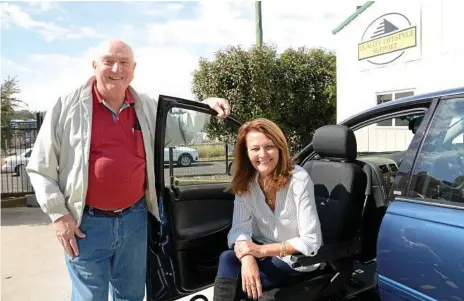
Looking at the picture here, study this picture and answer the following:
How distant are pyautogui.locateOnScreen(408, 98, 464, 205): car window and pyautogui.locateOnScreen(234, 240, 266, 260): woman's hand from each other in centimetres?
83

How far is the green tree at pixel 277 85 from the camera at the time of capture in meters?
11.8

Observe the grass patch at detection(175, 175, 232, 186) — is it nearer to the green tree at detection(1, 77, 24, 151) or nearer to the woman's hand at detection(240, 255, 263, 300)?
the woman's hand at detection(240, 255, 263, 300)

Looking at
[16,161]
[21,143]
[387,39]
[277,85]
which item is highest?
[387,39]

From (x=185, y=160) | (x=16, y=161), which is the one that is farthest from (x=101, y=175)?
(x=16, y=161)

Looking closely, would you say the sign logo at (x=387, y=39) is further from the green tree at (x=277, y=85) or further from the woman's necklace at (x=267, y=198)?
the woman's necklace at (x=267, y=198)

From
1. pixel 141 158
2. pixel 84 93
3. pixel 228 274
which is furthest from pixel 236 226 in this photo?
pixel 84 93

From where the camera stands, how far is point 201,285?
282cm

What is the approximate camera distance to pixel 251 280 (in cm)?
220

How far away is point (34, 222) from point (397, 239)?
660cm

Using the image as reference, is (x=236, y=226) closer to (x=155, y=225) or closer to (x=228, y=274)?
(x=228, y=274)

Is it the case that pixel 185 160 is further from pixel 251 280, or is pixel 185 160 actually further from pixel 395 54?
pixel 395 54

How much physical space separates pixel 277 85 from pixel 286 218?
10504mm

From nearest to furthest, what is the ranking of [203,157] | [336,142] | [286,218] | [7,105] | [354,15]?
[286,218], [336,142], [203,157], [7,105], [354,15]

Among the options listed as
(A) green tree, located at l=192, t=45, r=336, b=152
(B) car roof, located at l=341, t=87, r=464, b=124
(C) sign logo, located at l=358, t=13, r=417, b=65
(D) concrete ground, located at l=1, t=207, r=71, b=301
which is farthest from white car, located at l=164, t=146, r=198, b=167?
(A) green tree, located at l=192, t=45, r=336, b=152
